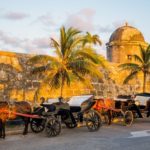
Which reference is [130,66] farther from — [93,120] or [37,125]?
[37,125]

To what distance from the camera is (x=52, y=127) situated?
39.9 feet

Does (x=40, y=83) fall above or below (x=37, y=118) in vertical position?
above

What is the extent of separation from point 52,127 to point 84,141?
1.63 metres

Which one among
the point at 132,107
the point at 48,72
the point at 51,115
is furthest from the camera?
the point at 48,72

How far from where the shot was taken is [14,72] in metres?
20.1

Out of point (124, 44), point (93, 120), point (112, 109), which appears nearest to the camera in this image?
point (93, 120)

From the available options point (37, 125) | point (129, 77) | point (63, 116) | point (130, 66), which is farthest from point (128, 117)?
point (130, 66)

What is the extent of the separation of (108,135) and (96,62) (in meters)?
7.59

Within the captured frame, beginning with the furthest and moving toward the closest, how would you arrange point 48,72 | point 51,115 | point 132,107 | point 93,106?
1. point 48,72
2. point 132,107
3. point 93,106
4. point 51,115

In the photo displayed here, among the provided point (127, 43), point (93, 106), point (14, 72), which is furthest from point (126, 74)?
point (93, 106)

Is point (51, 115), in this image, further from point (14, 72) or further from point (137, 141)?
point (14, 72)

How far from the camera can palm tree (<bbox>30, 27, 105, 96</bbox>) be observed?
62.1 feet

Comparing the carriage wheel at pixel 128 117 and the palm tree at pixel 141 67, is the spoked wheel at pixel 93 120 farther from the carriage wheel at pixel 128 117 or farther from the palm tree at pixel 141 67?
the palm tree at pixel 141 67

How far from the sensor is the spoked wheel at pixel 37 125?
13266 millimetres
